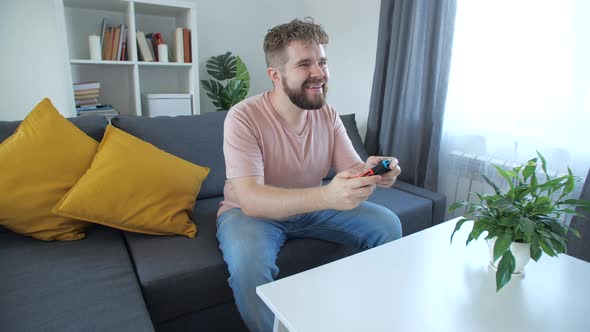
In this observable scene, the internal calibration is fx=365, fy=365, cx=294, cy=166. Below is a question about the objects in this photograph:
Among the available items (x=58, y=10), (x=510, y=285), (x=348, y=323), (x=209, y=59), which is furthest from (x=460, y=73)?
(x=58, y=10)

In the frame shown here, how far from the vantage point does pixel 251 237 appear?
3.71 ft

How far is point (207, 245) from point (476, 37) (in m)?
1.64

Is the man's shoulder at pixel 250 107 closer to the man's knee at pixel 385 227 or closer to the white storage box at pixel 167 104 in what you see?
the man's knee at pixel 385 227

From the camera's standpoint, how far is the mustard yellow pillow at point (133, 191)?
4.04 feet

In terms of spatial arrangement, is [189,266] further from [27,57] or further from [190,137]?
[27,57]

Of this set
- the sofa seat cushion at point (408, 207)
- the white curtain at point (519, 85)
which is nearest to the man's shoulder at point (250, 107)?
the sofa seat cushion at point (408, 207)

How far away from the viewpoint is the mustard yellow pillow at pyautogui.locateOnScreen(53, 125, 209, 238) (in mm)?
1230

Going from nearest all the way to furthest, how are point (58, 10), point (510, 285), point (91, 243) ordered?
point (510, 285) < point (91, 243) < point (58, 10)

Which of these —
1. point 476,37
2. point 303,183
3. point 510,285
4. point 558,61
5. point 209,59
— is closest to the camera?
point 510,285

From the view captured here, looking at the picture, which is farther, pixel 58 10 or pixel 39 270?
pixel 58 10

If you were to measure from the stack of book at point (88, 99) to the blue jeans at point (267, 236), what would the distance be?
5.06ft

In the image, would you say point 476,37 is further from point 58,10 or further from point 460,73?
point 58,10

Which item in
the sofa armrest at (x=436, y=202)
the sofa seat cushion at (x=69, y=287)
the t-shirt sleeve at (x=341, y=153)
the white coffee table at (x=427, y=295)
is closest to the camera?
the white coffee table at (x=427, y=295)

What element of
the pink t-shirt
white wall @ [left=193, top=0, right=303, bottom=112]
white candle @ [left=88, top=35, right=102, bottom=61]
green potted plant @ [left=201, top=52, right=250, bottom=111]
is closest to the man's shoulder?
the pink t-shirt
